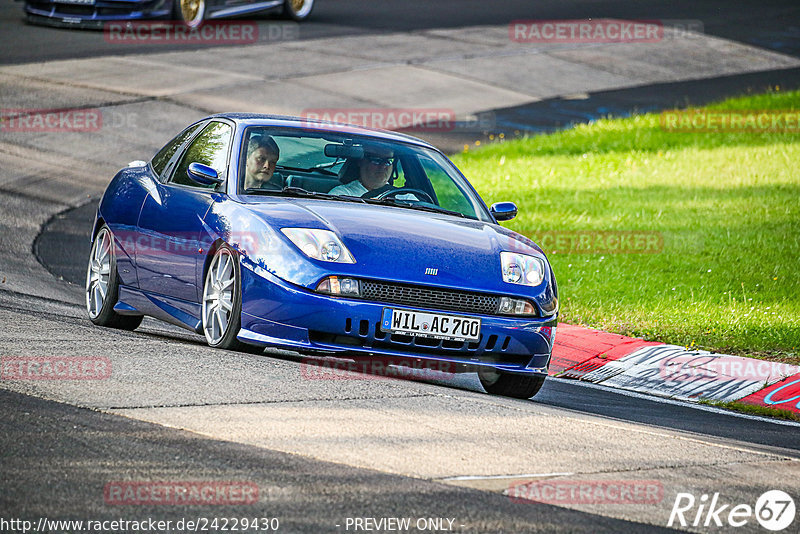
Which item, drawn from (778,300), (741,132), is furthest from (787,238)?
(741,132)

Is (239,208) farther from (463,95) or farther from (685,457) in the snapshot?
(463,95)

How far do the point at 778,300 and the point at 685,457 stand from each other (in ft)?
19.3

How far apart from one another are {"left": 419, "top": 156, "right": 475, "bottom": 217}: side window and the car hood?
583mm

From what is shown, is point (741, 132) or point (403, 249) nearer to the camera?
point (403, 249)

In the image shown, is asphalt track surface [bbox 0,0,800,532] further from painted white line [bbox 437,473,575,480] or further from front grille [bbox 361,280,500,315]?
front grille [bbox 361,280,500,315]

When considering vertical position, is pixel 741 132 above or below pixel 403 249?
below

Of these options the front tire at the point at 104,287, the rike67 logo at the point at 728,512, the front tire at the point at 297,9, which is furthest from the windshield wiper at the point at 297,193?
the front tire at the point at 297,9

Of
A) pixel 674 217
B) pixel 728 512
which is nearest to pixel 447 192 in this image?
pixel 728 512

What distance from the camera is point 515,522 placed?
4.71 meters

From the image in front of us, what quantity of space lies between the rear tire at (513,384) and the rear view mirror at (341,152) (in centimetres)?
165

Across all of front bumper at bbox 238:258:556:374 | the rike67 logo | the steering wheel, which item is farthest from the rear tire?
the rike67 logo

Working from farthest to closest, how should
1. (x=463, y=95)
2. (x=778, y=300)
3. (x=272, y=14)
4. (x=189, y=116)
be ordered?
(x=272, y=14) < (x=463, y=95) < (x=189, y=116) < (x=778, y=300)

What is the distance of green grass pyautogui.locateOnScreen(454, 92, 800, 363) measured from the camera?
11.0 meters

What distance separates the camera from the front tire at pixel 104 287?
29.2 ft
